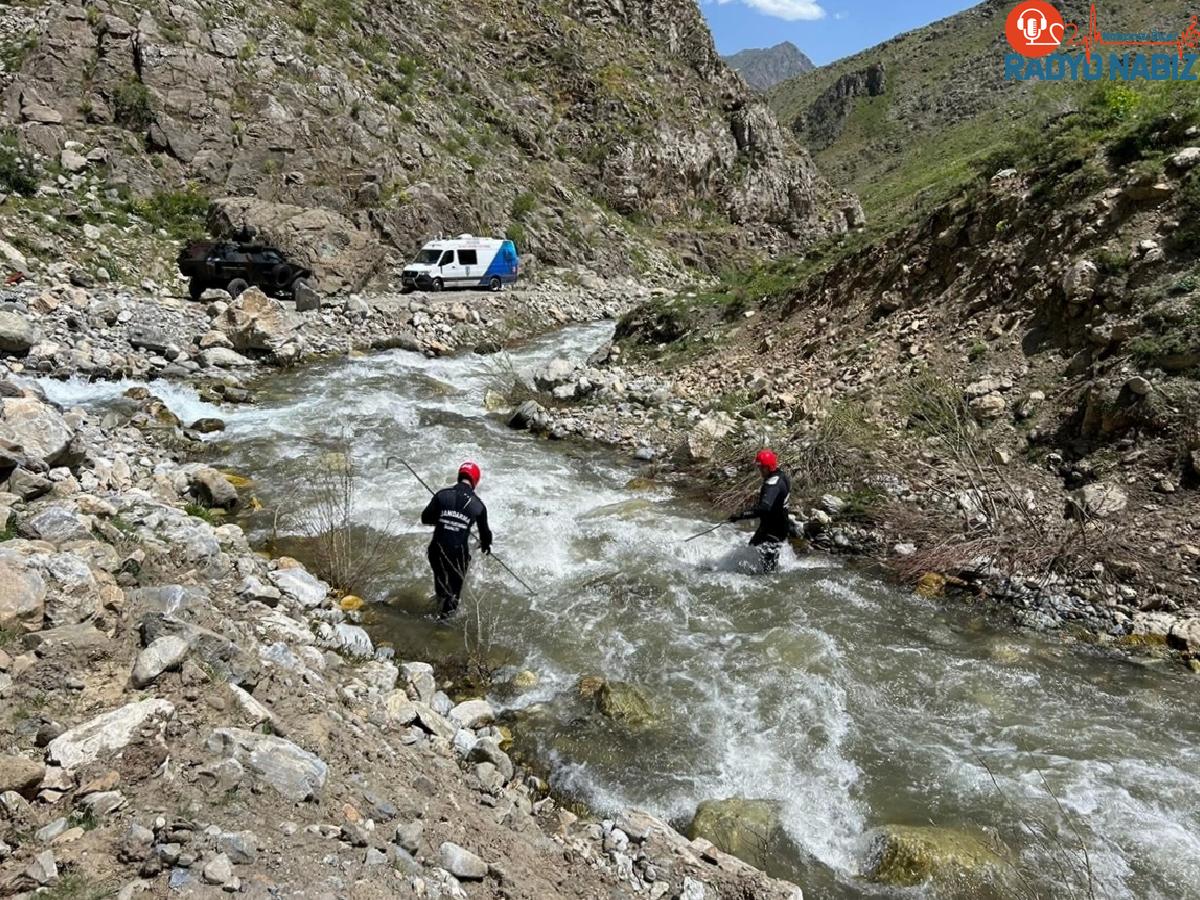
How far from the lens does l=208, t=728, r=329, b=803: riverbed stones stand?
10.9ft

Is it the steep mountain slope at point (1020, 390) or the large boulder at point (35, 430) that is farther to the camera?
the steep mountain slope at point (1020, 390)

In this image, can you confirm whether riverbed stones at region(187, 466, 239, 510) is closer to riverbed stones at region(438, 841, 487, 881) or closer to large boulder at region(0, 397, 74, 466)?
large boulder at region(0, 397, 74, 466)

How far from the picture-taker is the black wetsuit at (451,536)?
675cm

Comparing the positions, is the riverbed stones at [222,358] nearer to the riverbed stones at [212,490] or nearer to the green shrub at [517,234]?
the riverbed stones at [212,490]

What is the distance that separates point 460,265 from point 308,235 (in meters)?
5.03

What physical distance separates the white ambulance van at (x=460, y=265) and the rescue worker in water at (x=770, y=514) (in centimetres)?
1878

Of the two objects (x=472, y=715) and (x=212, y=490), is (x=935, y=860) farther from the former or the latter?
(x=212, y=490)

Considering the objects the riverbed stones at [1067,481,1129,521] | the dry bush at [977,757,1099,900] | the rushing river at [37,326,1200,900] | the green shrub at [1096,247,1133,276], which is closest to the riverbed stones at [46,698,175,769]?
the rushing river at [37,326,1200,900]

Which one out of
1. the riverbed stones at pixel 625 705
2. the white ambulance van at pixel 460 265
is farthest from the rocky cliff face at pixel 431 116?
the riverbed stones at pixel 625 705

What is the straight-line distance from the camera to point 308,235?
21.7 metres

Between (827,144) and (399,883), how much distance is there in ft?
360

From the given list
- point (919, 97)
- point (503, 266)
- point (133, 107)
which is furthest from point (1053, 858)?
point (919, 97)

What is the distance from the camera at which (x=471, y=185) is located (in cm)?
3089

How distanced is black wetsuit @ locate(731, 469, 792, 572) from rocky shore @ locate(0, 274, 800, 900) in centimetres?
371
